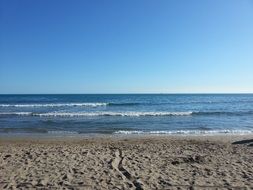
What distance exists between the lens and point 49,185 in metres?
6.55

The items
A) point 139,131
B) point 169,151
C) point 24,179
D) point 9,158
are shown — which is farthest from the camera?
point 139,131

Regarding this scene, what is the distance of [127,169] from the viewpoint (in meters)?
7.93

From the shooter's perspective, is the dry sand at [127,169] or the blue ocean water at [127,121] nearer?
the dry sand at [127,169]

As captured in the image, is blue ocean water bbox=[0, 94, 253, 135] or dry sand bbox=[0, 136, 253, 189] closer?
dry sand bbox=[0, 136, 253, 189]

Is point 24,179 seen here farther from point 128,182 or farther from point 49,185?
point 128,182

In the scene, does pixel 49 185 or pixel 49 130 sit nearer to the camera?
pixel 49 185

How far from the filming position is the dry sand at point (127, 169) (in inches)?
262

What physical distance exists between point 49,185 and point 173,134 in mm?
11066

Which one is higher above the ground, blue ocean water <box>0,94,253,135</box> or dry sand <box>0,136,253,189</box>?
dry sand <box>0,136,253,189</box>

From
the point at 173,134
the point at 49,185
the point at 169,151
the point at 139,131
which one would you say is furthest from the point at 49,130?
the point at 49,185

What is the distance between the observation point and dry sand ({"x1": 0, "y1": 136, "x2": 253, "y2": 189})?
21.9ft

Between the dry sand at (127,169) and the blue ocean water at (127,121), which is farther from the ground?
the dry sand at (127,169)

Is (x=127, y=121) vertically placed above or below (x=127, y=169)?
below

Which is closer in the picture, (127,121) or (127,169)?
(127,169)
